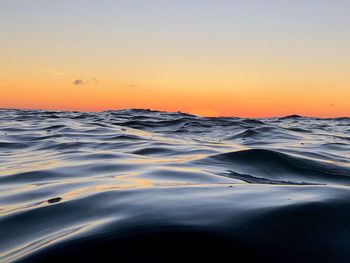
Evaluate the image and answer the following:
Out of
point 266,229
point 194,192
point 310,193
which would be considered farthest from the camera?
point 194,192

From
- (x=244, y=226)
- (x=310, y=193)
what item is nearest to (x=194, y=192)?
(x=310, y=193)

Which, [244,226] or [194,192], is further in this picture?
[194,192]

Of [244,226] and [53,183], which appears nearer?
[244,226]

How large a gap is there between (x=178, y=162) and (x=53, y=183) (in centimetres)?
192

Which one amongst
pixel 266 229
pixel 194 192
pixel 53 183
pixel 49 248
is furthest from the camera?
pixel 53 183

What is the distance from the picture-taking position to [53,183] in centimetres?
415

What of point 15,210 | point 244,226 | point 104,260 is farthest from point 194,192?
point 104,260

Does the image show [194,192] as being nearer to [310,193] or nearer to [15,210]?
[310,193]

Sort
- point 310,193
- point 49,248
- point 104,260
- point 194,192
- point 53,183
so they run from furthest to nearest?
point 53,183 < point 194,192 < point 310,193 < point 49,248 < point 104,260

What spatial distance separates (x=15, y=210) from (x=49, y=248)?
1194 millimetres

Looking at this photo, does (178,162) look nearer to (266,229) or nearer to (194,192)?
(194,192)

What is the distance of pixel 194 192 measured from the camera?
3.14m

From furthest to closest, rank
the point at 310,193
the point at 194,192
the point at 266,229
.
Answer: the point at 194,192 < the point at 310,193 < the point at 266,229

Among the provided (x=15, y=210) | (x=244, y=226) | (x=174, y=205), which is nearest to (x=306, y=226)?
(x=244, y=226)
